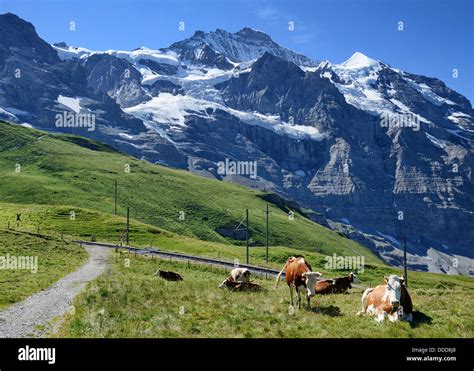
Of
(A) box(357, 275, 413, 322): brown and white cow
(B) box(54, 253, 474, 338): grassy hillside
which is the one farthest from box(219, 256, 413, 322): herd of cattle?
(B) box(54, 253, 474, 338): grassy hillside

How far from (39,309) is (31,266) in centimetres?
2306

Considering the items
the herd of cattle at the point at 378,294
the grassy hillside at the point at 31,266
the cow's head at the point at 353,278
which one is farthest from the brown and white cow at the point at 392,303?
the grassy hillside at the point at 31,266

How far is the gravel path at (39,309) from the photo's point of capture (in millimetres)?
21047

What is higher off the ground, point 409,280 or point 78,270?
point 78,270

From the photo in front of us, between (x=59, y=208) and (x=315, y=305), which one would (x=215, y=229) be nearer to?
(x=59, y=208)

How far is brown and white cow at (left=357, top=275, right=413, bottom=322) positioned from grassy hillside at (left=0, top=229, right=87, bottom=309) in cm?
2043

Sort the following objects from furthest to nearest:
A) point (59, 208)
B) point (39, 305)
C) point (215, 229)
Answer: point (215, 229) < point (59, 208) < point (39, 305)

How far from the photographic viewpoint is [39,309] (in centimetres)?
2675

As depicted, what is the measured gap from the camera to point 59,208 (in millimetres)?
136500

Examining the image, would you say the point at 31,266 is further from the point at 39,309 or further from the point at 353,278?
the point at 353,278
